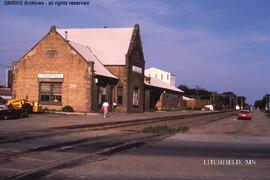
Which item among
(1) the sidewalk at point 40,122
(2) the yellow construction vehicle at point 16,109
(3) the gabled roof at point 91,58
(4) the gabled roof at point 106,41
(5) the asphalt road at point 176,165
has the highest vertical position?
(4) the gabled roof at point 106,41

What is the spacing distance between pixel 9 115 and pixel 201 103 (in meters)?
97.9

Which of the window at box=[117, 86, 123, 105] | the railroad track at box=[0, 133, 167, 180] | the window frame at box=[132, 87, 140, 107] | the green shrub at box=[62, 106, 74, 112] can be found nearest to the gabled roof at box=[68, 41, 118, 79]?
the window at box=[117, 86, 123, 105]

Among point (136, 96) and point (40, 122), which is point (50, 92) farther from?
point (40, 122)

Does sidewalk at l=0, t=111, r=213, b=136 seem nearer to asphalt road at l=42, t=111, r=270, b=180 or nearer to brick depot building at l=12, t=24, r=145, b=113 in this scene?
asphalt road at l=42, t=111, r=270, b=180

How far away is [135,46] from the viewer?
6575 centimetres

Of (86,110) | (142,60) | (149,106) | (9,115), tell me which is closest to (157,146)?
(9,115)

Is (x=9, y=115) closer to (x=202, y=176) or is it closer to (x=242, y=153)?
(x=242, y=153)

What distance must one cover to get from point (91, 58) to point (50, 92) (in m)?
7.16

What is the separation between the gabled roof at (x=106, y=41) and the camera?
6334 centimetres

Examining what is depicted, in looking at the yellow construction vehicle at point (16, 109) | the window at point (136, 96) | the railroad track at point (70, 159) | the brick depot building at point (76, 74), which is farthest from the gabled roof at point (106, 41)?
the railroad track at point (70, 159)

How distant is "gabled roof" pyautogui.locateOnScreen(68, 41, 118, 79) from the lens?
185ft

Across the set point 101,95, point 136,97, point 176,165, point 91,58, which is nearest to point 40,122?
point 176,165

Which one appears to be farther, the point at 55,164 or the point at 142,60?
the point at 142,60

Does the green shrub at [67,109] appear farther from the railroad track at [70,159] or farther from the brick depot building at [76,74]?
the railroad track at [70,159]
